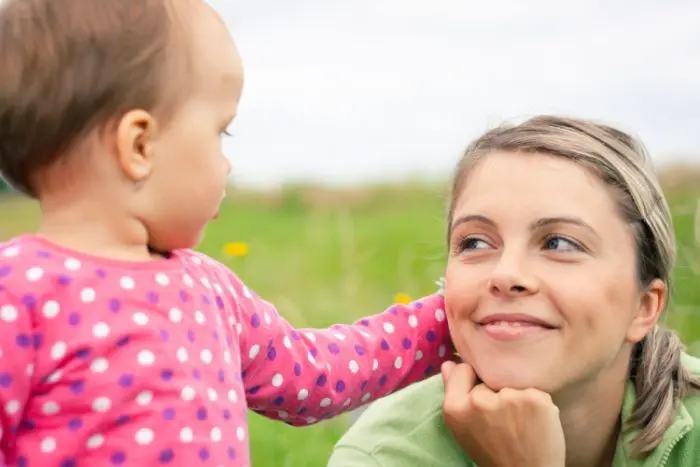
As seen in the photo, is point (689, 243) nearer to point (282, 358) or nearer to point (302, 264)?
point (302, 264)

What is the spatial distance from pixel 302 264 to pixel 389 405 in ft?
10.4

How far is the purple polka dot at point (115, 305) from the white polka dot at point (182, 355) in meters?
0.12

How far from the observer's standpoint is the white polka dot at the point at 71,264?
160 cm

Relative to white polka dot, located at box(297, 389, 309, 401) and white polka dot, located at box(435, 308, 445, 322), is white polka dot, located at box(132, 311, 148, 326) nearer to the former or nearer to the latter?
white polka dot, located at box(297, 389, 309, 401)

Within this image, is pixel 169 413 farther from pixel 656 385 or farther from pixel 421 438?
pixel 656 385

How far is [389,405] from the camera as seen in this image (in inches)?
95.4

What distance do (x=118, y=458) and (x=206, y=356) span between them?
213mm

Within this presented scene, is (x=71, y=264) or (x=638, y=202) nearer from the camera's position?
(x=71, y=264)

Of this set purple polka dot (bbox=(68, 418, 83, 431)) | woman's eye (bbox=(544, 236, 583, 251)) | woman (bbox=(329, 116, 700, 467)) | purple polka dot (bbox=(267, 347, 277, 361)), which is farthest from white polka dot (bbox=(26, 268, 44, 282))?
woman's eye (bbox=(544, 236, 583, 251))

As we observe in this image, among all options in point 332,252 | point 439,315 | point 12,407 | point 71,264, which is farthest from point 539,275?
point 332,252

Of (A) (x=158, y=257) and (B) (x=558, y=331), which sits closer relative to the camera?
(A) (x=158, y=257)

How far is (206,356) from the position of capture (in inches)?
66.8

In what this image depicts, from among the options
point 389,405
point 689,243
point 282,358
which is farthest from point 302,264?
point 282,358

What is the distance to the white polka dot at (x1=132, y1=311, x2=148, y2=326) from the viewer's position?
1.62 meters
